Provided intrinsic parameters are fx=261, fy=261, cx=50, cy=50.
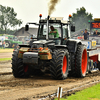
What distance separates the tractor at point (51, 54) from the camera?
10461 mm

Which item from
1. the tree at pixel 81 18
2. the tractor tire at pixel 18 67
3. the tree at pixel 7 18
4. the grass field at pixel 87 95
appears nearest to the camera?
the grass field at pixel 87 95

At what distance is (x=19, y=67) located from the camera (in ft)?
36.2

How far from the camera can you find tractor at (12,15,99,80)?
10461mm

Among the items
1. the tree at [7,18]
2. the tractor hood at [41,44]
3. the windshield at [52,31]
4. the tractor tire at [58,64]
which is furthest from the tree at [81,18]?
the tractor tire at [58,64]

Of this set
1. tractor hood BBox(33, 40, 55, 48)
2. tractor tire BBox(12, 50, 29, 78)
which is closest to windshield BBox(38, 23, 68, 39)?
tractor hood BBox(33, 40, 55, 48)

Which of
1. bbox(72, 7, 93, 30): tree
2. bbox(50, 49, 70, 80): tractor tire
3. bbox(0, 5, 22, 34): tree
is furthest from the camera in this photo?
bbox(72, 7, 93, 30): tree

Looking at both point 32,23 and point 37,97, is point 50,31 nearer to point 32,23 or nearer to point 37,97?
point 32,23

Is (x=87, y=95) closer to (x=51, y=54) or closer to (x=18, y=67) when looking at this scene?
(x=51, y=54)

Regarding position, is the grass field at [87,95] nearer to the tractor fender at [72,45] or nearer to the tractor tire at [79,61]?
the tractor tire at [79,61]

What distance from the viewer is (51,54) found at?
35.0ft

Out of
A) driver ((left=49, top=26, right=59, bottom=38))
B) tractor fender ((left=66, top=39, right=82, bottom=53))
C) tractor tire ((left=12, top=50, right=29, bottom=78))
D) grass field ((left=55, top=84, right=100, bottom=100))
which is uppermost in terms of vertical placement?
driver ((left=49, top=26, right=59, bottom=38))

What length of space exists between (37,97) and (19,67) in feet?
13.1

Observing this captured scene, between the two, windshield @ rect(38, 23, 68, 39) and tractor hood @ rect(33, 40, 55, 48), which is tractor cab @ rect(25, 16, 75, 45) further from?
tractor hood @ rect(33, 40, 55, 48)

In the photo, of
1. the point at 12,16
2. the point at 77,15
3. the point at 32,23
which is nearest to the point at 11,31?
the point at 12,16
